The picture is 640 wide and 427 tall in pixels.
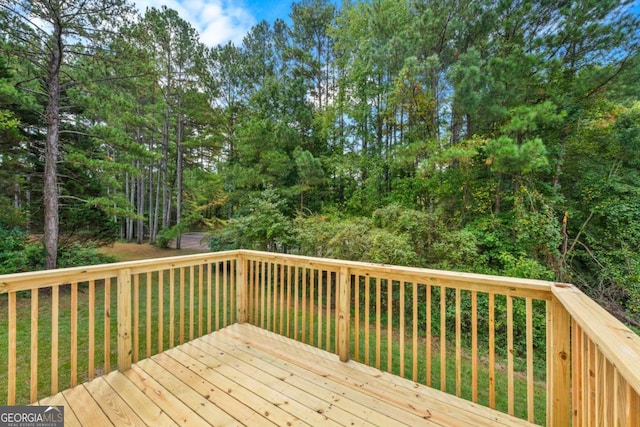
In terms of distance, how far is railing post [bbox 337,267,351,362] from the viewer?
241 cm

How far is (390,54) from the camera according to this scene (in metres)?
6.36

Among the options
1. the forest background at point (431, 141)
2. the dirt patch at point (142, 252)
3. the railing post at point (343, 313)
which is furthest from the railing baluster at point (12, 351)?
the dirt patch at point (142, 252)

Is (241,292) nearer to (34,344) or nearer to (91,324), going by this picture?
(91,324)

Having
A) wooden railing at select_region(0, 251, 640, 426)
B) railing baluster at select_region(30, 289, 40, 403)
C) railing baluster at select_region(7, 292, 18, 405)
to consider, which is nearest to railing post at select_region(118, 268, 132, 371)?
wooden railing at select_region(0, 251, 640, 426)

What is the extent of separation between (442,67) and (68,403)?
8140mm

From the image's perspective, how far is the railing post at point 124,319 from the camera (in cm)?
220

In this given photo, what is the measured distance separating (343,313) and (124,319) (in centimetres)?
191

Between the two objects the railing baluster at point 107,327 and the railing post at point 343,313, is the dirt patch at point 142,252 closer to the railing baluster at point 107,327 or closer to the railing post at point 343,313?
the railing baluster at point 107,327

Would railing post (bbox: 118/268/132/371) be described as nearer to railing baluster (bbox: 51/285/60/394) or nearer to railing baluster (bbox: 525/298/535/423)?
railing baluster (bbox: 51/285/60/394)

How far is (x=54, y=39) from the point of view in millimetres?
5117

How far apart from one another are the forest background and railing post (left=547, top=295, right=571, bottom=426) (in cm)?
286

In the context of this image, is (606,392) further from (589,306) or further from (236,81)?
(236,81)

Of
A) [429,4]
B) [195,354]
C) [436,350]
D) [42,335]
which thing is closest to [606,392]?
[195,354]

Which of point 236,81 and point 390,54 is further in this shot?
point 236,81
